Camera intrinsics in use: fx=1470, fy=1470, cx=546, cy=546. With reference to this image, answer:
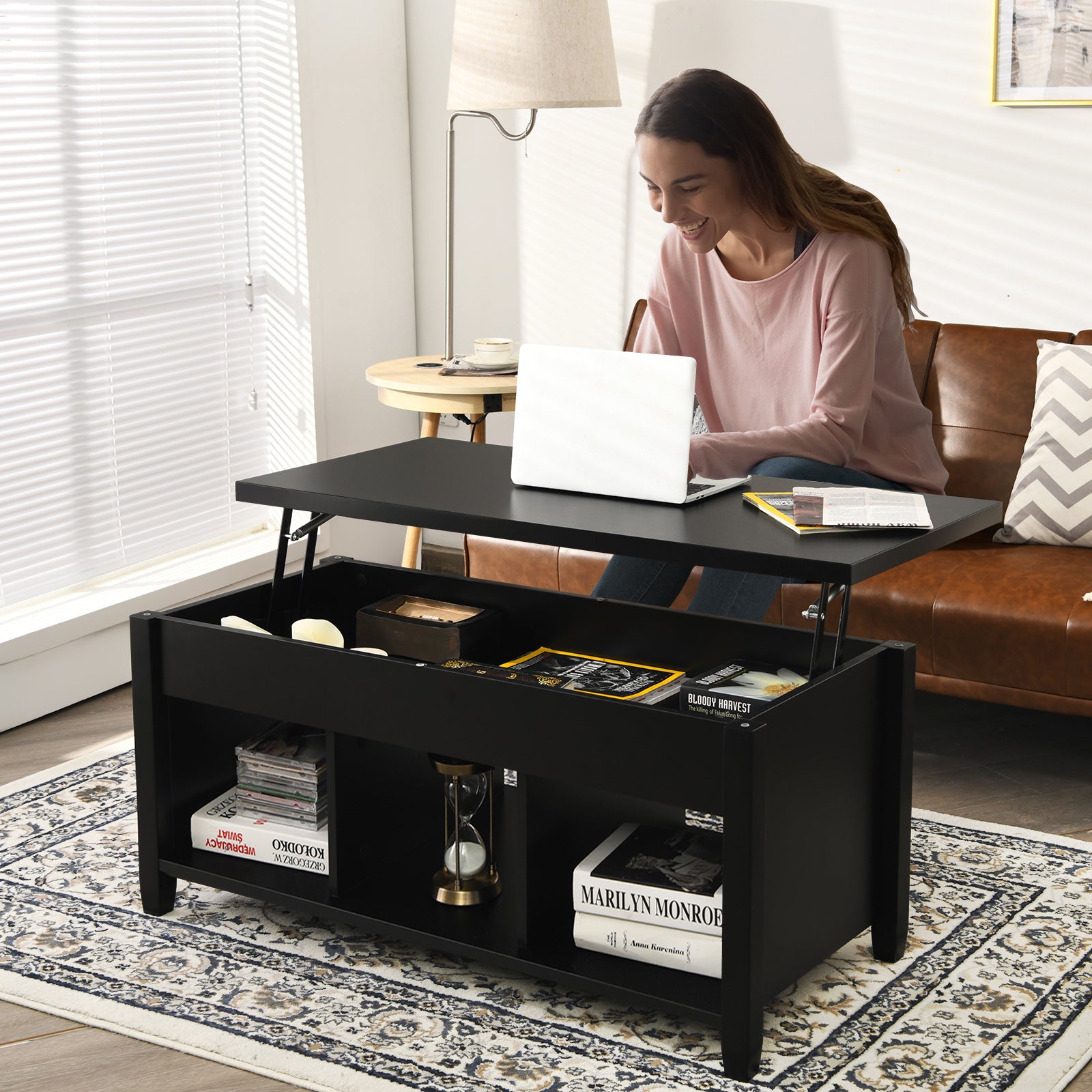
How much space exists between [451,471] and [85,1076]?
Answer: 90 centimetres

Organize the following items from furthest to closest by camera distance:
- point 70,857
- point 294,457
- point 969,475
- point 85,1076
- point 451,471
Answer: point 294,457, point 969,475, point 70,857, point 451,471, point 85,1076

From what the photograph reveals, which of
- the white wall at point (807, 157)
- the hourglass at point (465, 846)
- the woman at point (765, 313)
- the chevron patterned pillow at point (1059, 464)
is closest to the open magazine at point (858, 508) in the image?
the woman at point (765, 313)

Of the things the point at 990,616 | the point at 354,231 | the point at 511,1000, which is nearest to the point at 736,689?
the point at 511,1000

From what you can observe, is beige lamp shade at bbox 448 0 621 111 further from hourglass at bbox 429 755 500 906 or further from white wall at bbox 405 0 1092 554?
hourglass at bbox 429 755 500 906

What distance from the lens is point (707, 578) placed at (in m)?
2.29

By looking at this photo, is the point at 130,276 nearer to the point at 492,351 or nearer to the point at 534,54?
the point at 492,351

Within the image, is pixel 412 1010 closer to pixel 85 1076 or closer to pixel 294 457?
pixel 85 1076

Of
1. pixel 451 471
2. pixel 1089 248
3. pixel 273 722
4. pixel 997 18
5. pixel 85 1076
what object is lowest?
pixel 85 1076

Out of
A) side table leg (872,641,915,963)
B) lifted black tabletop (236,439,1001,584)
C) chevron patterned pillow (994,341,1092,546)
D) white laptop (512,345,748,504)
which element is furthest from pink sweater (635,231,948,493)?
side table leg (872,641,915,963)

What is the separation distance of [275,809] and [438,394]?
1.44 metres

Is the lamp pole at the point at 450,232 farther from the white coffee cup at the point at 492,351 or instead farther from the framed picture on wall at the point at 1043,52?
the framed picture on wall at the point at 1043,52

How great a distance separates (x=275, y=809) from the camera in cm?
204

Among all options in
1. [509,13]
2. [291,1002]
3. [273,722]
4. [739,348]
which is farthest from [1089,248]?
[291,1002]

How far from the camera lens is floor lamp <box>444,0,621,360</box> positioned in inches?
126
